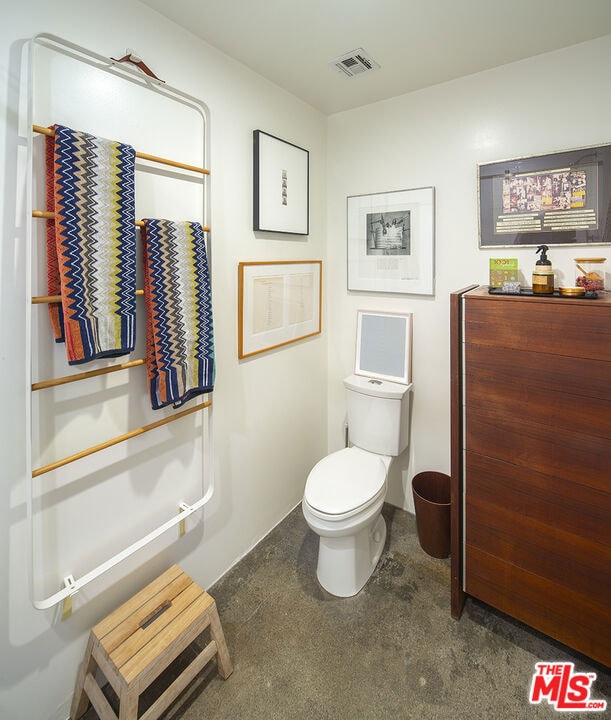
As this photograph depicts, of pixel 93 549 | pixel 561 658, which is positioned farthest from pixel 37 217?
pixel 561 658

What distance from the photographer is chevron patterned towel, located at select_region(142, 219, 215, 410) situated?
1.34 metres

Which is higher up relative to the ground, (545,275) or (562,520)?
(545,275)

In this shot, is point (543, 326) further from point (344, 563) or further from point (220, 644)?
point (220, 644)

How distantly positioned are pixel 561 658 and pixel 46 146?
8.59ft

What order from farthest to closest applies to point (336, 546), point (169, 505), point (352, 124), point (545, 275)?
1. point (352, 124)
2. point (336, 546)
3. point (169, 505)
4. point (545, 275)

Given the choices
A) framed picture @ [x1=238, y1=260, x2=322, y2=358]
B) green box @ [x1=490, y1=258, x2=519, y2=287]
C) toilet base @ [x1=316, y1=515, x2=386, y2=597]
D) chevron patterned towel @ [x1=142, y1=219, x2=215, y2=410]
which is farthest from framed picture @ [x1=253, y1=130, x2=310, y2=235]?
toilet base @ [x1=316, y1=515, x2=386, y2=597]

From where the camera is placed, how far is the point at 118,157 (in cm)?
119

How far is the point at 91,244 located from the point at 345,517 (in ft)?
4.75

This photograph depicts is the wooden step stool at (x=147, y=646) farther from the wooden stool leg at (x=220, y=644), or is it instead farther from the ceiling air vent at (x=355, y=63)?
the ceiling air vent at (x=355, y=63)

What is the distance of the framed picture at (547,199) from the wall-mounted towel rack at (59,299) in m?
1.38

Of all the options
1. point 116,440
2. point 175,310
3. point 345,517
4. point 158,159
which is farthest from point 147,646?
point 158,159

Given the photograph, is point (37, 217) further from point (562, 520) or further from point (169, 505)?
point (562, 520)

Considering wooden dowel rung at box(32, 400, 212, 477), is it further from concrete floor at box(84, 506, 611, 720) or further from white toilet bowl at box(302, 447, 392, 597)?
concrete floor at box(84, 506, 611, 720)

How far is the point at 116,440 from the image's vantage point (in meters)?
1.33
